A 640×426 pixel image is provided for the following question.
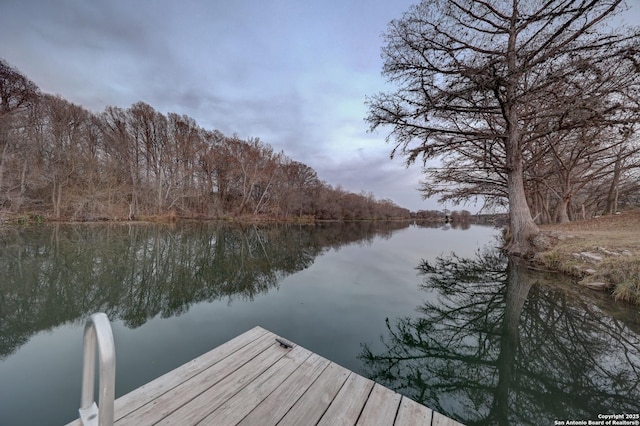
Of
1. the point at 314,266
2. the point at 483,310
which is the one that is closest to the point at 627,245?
the point at 483,310

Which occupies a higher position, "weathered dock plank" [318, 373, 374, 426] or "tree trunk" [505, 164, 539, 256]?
"tree trunk" [505, 164, 539, 256]

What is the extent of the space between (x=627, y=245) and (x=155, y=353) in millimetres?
10585

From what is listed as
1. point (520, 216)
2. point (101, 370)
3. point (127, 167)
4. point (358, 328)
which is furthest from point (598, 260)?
point (127, 167)

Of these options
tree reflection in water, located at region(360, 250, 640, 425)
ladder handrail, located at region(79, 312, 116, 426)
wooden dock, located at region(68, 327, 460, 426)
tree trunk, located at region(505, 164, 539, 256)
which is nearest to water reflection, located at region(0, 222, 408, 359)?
wooden dock, located at region(68, 327, 460, 426)

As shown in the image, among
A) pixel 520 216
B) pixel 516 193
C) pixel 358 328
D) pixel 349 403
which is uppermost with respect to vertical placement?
pixel 516 193

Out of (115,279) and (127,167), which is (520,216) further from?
(127,167)

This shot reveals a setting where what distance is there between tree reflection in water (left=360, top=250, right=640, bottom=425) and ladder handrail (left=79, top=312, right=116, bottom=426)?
2.44 m

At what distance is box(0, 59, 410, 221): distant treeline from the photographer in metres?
16.2

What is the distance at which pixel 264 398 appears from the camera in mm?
1758

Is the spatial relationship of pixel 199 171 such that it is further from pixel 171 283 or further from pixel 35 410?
pixel 35 410

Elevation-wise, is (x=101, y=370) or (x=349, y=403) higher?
(x=101, y=370)

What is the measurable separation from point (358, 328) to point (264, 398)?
7.80ft

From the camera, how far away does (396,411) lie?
5.54ft

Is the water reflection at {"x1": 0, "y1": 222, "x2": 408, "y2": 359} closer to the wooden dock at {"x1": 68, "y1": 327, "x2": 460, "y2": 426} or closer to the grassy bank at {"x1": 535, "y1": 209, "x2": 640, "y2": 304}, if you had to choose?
the wooden dock at {"x1": 68, "y1": 327, "x2": 460, "y2": 426}
